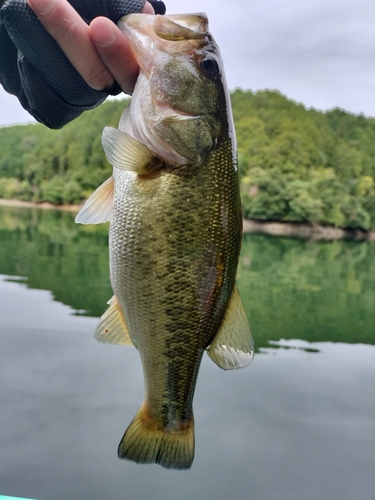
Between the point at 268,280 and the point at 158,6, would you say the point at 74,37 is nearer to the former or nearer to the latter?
the point at 158,6

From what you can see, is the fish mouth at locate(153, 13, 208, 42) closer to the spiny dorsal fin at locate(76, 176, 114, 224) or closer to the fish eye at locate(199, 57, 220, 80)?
the fish eye at locate(199, 57, 220, 80)

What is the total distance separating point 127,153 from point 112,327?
66cm

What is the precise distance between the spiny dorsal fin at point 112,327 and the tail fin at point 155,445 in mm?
343

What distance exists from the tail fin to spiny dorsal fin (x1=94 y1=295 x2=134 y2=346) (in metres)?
0.34

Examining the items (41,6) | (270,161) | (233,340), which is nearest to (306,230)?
(270,161)

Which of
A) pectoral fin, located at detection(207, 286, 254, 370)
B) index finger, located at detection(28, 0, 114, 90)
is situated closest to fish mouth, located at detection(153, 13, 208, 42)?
index finger, located at detection(28, 0, 114, 90)

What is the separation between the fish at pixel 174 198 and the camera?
1683mm

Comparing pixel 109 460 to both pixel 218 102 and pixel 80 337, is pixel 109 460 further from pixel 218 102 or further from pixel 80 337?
pixel 218 102

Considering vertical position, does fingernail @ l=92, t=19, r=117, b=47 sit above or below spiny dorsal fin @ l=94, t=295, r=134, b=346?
above

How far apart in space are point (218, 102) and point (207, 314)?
0.78 m

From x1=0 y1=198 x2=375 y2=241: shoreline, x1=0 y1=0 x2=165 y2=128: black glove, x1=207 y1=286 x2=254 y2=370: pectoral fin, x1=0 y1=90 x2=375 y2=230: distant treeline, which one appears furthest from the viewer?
x1=0 y1=198 x2=375 y2=241: shoreline

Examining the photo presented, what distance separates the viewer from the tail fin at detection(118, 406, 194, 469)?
73.1 inches

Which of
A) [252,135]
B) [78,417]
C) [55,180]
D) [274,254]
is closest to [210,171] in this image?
[78,417]

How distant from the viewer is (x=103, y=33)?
1.58 m
